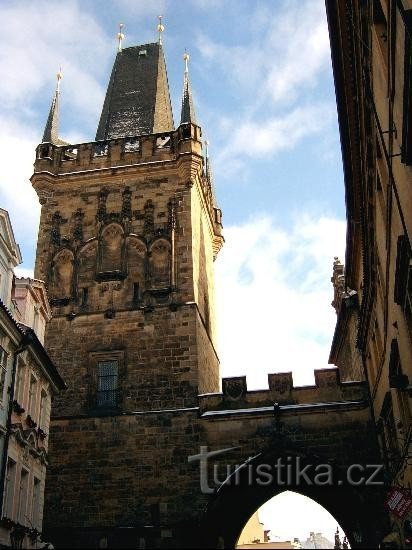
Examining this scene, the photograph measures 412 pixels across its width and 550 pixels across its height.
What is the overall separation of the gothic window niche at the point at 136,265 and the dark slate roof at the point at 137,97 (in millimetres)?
5355

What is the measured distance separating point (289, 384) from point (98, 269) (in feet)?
23.0

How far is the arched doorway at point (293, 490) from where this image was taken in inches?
603

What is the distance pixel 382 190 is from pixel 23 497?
8.72m

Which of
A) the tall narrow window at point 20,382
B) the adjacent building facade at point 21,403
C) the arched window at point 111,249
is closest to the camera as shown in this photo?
the adjacent building facade at point 21,403

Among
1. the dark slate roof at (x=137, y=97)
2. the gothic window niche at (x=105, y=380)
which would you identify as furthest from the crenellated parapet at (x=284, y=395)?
the dark slate roof at (x=137, y=97)

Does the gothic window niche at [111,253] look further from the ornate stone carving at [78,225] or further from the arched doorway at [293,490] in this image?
the arched doorway at [293,490]

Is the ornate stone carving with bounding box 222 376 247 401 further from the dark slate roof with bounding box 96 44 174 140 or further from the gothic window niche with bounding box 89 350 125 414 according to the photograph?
the dark slate roof with bounding box 96 44 174 140

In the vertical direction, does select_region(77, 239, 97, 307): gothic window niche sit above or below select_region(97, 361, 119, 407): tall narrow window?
above

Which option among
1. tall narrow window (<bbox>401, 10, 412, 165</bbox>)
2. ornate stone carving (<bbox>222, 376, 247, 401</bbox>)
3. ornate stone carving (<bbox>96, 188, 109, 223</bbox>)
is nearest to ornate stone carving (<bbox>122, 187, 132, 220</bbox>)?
ornate stone carving (<bbox>96, 188, 109, 223</bbox>)

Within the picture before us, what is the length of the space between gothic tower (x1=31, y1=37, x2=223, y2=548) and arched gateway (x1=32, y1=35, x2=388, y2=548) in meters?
0.04

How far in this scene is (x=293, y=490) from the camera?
58.4 ft

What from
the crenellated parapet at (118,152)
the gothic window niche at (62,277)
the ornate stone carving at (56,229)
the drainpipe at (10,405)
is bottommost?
the drainpipe at (10,405)

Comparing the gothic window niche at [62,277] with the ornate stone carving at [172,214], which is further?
the ornate stone carving at [172,214]

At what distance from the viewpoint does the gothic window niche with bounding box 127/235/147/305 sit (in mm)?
19938
